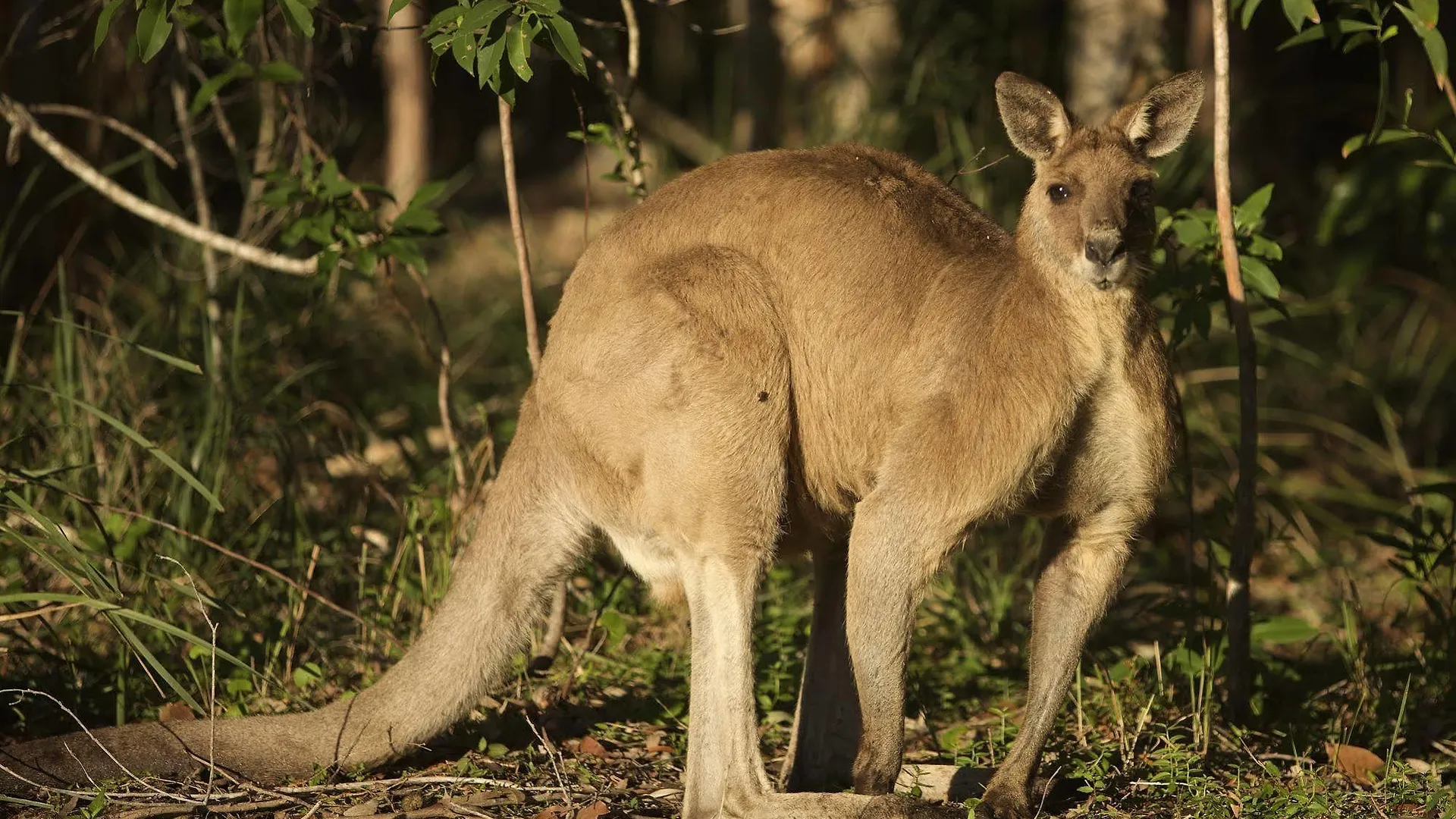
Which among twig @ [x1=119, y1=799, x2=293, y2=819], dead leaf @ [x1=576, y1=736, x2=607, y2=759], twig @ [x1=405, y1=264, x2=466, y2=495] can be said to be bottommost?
dead leaf @ [x1=576, y1=736, x2=607, y2=759]

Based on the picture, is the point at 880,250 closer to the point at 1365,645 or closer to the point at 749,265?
the point at 749,265

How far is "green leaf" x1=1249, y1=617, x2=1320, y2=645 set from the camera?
4574 millimetres

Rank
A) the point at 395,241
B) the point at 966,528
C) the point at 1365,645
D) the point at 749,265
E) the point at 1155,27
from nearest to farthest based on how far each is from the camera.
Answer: the point at 966,528 < the point at 749,265 < the point at 395,241 < the point at 1365,645 < the point at 1155,27

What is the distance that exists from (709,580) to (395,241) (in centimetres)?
155

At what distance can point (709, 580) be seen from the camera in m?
3.60

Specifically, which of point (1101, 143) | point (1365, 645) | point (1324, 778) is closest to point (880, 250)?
point (1101, 143)

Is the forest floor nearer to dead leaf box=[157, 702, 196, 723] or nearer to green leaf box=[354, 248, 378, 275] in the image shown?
dead leaf box=[157, 702, 196, 723]

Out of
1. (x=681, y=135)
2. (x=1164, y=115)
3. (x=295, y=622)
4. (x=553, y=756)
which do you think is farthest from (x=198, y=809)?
(x=681, y=135)

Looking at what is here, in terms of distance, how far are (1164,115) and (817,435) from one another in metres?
1.23

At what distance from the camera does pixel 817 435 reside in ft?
12.4

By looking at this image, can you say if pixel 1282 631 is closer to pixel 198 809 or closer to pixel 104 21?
pixel 198 809

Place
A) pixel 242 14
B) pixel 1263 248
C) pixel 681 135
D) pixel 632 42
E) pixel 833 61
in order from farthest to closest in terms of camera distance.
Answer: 1. pixel 681 135
2. pixel 833 61
3. pixel 632 42
4. pixel 1263 248
5. pixel 242 14

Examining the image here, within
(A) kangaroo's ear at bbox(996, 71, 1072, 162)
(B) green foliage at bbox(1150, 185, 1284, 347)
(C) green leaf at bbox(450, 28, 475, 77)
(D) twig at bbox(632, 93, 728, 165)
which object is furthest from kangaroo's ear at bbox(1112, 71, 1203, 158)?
(D) twig at bbox(632, 93, 728, 165)

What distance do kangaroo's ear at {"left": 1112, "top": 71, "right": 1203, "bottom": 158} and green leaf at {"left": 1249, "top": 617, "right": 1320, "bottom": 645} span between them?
1820 millimetres
